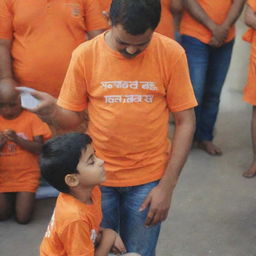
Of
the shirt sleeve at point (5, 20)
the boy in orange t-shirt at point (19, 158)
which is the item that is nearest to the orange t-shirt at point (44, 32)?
the shirt sleeve at point (5, 20)

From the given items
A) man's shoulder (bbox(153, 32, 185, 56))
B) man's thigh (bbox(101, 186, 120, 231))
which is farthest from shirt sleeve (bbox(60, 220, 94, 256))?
man's shoulder (bbox(153, 32, 185, 56))

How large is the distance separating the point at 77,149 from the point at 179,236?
1.45m

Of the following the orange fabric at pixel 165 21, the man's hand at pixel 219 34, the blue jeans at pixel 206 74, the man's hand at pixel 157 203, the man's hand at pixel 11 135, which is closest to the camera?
the man's hand at pixel 157 203

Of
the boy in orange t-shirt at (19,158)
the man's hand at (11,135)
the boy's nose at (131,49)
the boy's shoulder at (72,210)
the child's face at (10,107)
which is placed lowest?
the boy in orange t-shirt at (19,158)

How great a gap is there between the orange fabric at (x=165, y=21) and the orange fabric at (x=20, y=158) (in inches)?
41.3

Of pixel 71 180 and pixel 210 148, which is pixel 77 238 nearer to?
pixel 71 180

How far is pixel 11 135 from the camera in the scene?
116 inches

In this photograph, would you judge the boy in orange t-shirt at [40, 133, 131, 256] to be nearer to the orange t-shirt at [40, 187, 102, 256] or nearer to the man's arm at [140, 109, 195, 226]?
the orange t-shirt at [40, 187, 102, 256]

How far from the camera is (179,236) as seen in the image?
2.88m

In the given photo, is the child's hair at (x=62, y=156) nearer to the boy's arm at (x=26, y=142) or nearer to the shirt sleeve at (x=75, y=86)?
the shirt sleeve at (x=75, y=86)

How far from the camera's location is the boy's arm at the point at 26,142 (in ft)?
9.66

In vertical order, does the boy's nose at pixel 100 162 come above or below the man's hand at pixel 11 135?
above

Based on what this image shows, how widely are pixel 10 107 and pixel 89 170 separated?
4.75 feet

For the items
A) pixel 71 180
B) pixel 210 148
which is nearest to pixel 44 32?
pixel 71 180
